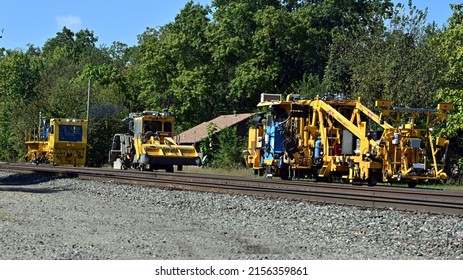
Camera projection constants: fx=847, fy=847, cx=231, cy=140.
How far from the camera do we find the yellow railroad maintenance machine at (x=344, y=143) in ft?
84.5

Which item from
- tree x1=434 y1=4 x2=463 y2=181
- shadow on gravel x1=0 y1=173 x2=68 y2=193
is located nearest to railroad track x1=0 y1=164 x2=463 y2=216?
shadow on gravel x1=0 y1=173 x2=68 y2=193

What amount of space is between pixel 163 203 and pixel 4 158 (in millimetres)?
62679

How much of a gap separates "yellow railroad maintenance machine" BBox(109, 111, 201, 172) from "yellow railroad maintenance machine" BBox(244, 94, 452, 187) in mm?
5553

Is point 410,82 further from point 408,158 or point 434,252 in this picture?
point 434,252

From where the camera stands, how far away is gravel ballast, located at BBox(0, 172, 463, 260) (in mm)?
11565

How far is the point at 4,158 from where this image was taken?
79.8 m

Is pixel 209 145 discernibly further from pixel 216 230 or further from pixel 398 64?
pixel 216 230

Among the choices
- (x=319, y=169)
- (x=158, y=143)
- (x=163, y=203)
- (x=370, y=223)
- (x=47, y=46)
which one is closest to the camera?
(x=370, y=223)

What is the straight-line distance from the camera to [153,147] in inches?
1539

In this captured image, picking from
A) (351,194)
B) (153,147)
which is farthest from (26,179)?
(351,194)

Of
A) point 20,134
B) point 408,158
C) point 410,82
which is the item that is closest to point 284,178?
point 408,158

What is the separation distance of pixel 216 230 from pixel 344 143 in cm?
1411

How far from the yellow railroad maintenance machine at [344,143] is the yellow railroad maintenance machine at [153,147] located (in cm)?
555

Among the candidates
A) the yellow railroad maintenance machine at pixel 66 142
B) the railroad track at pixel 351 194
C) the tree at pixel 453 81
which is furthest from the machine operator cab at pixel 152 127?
the tree at pixel 453 81
